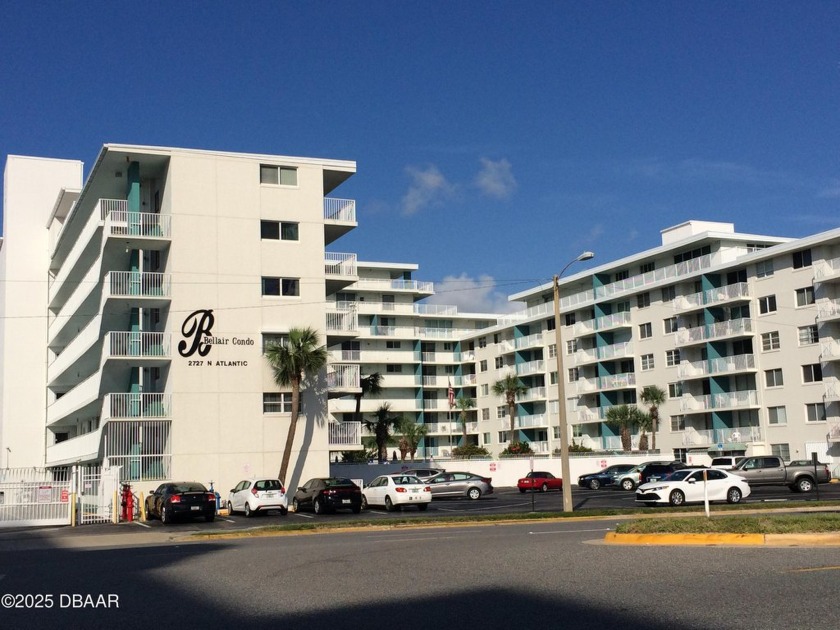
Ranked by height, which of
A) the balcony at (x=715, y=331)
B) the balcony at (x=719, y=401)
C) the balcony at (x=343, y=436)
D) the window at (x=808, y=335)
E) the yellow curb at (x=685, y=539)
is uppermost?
the balcony at (x=715, y=331)

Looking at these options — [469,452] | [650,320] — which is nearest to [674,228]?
[650,320]

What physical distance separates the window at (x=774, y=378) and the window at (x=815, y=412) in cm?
285

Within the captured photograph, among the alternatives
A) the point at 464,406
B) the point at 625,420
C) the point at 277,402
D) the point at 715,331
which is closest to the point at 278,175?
the point at 277,402

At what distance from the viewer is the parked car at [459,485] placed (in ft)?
167

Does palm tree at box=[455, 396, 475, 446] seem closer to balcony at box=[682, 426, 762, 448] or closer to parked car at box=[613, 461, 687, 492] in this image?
balcony at box=[682, 426, 762, 448]

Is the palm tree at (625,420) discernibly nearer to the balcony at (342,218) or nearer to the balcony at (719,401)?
the balcony at (719,401)

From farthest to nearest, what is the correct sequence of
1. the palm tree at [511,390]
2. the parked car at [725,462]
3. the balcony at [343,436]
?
the palm tree at [511,390] → the parked car at [725,462] → the balcony at [343,436]

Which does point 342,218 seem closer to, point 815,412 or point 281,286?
point 281,286

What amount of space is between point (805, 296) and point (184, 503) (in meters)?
45.6

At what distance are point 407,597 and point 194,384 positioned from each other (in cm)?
3601

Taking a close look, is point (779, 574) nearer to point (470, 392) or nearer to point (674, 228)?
point (674, 228)

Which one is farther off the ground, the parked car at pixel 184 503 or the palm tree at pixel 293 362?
the palm tree at pixel 293 362

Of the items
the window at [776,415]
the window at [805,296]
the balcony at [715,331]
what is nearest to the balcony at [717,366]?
the balcony at [715,331]

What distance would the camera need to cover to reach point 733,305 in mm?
70438
